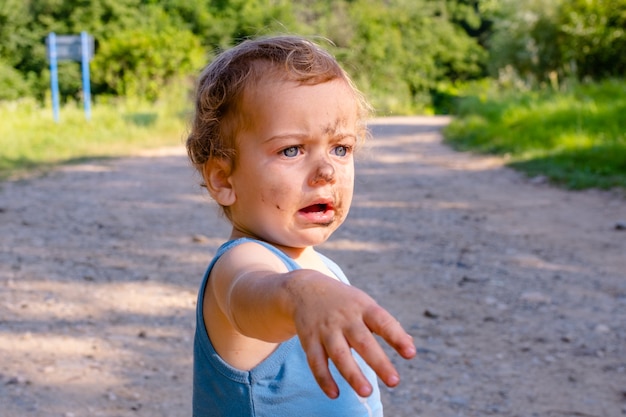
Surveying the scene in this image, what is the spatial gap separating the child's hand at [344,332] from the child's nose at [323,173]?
456 millimetres

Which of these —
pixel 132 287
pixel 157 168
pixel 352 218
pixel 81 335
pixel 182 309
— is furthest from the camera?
pixel 157 168

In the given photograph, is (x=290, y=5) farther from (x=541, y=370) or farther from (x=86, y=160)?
(x=541, y=370)

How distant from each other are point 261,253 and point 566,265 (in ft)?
11.7

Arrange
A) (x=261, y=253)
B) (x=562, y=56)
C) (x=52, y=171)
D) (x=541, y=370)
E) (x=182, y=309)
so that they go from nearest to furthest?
(x=261, y=253) < (x=541, y=370) < (x=182, y=309) < (x=52, y=171) < (x=562, y=56)

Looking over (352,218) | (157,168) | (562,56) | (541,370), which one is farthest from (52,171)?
(562,56)

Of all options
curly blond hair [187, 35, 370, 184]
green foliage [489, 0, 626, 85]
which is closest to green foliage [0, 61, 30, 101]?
green foliage [489, 0, 626, 85]

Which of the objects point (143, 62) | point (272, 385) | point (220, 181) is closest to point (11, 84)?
point (143, 62)

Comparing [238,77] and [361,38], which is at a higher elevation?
[238,77]

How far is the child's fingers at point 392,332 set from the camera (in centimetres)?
88

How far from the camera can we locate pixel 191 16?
87.0 feet

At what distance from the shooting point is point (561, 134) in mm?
9703

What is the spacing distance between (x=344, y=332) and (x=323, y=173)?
0.56 metres

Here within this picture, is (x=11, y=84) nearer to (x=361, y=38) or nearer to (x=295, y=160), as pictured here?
(x=361, y=38)

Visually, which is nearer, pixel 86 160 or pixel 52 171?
pixel 52 171
